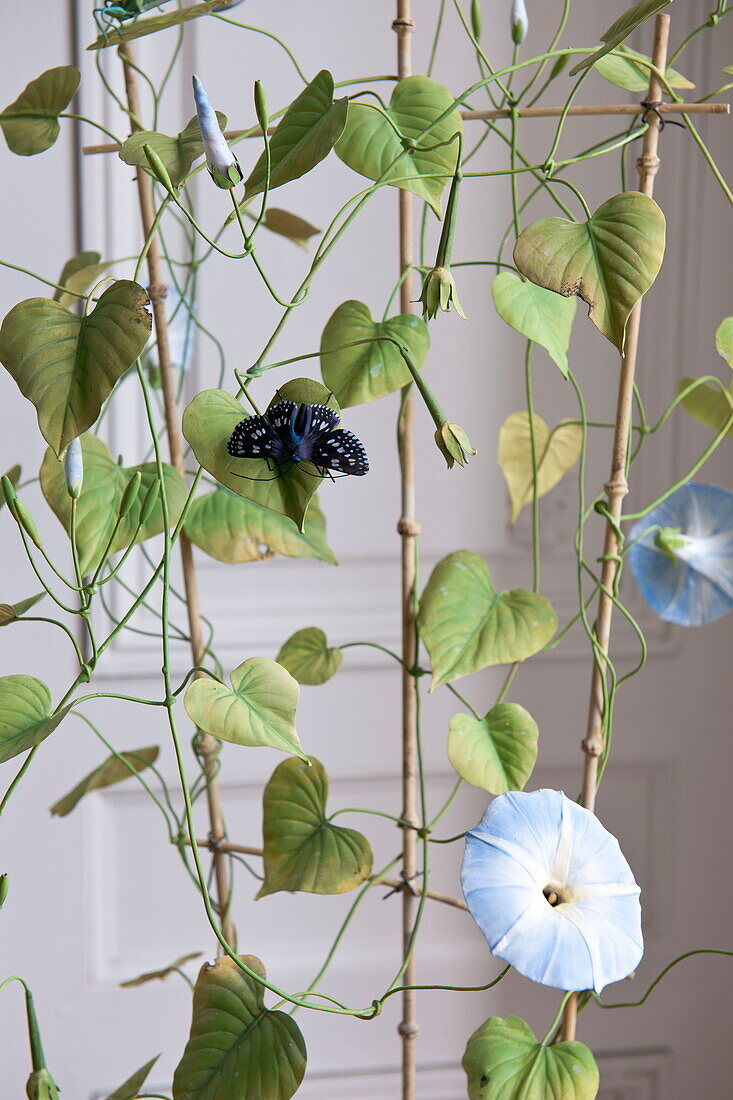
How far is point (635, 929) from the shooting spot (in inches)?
22.1

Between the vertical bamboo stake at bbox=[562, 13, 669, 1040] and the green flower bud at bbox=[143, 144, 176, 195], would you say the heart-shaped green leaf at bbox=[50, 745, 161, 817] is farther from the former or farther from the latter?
the green flower bud at bbox=[143, 144, 176, 195]

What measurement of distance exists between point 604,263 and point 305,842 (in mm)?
436

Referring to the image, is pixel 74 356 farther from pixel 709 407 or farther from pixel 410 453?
pixel 709 407

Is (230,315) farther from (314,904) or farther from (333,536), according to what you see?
(314,904)

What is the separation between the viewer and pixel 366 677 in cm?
109

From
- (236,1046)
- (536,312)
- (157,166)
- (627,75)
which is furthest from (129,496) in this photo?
(627,75)

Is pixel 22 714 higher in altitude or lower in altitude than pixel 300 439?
lower

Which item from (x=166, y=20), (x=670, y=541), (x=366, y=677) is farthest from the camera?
(x=366, y=677)

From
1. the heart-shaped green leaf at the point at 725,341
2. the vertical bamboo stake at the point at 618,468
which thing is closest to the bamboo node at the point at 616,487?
the vertical bamboo stake at the point at 618,468

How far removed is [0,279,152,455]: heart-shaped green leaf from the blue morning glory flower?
440 mm

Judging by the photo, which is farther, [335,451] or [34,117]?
[34,117]

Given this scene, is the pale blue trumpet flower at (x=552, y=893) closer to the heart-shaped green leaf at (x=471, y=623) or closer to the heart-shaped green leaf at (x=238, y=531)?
the heart-shaped green leaf at (x=471, y=623)

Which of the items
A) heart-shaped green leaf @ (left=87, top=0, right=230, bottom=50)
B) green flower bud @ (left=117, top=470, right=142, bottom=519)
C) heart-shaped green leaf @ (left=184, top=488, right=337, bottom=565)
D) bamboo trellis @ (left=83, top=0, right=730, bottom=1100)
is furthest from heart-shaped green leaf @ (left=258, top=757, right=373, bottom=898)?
heart-shaped green leaf @ (left=87, top=0, right=230, bottom=50)

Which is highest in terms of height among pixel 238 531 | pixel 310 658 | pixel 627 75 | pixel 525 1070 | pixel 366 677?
pixel 627 75
